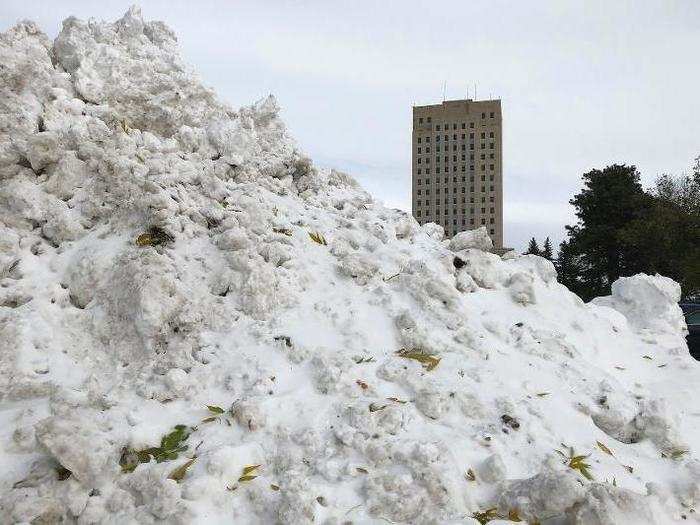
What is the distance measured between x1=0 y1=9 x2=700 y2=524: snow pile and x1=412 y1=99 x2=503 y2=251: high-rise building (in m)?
70.7

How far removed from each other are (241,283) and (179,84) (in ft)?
12.0

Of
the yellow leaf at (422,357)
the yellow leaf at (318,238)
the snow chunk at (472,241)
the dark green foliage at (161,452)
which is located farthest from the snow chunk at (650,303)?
the dark green foliage at (161,452)

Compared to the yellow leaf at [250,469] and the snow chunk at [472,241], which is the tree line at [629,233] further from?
the yellow leaf at [250,469]

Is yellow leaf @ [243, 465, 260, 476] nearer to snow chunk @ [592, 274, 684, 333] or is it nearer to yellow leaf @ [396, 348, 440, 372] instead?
yellow leaf @ [396, 348, 440, 372]

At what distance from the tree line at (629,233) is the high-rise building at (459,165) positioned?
5030 cm

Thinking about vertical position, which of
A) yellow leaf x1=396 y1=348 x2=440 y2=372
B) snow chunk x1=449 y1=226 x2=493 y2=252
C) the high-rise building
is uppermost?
the high-rise building

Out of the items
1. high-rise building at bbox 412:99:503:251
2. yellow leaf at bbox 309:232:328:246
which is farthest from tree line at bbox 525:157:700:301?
high-rise building at bbox 412:99:503:251

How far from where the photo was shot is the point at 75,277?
15.7 ft

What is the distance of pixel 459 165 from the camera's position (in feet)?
259

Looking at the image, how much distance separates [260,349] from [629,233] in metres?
18.8

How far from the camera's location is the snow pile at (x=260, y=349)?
329 cm

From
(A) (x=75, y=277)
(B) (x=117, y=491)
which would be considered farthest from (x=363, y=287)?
(B) (x=117, y=491)

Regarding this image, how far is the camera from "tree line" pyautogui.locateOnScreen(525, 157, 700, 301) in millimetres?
19047

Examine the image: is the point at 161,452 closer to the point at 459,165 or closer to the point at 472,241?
the point at 472,241
